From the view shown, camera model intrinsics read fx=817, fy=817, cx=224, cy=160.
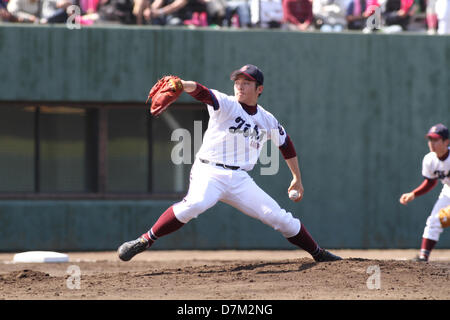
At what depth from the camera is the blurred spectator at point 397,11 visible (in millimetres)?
14344

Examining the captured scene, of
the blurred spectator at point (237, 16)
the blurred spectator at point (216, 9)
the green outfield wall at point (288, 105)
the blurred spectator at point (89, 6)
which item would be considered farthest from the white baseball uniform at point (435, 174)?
the blurred spectator at point (89, 6)

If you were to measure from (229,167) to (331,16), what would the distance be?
270 inches

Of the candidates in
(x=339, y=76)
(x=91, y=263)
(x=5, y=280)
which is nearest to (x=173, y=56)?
(x=339, y=76)

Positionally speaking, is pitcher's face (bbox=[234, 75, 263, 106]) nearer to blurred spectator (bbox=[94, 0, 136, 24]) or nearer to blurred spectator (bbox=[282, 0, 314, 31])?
blurred spectator (bbox=[94, 0, 136, 24])

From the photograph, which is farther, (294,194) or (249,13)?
(249,13)

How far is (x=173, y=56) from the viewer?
1371 cm

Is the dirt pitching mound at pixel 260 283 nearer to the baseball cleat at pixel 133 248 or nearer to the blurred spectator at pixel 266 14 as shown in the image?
the baseball cleat at pixel 133 248

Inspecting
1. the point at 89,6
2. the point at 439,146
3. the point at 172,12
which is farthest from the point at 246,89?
the point at 89,6

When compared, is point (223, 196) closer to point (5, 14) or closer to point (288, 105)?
point (288, 105)

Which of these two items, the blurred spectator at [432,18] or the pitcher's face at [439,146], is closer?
the pitcher's face at [439,146]

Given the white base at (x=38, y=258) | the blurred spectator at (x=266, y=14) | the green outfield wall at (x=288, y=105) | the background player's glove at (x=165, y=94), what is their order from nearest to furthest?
the background player's glove at (x=165, y=94) → the white base at (x=38, y=258) → the green outfield wall at (x=288, y=105) → the blurred spectator at (x=266, y=14)

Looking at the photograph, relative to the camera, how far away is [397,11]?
47.2ft

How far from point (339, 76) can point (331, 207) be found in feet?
7.40

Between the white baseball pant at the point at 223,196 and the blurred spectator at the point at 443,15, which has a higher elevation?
the blurred spectator at the point at 443,15
